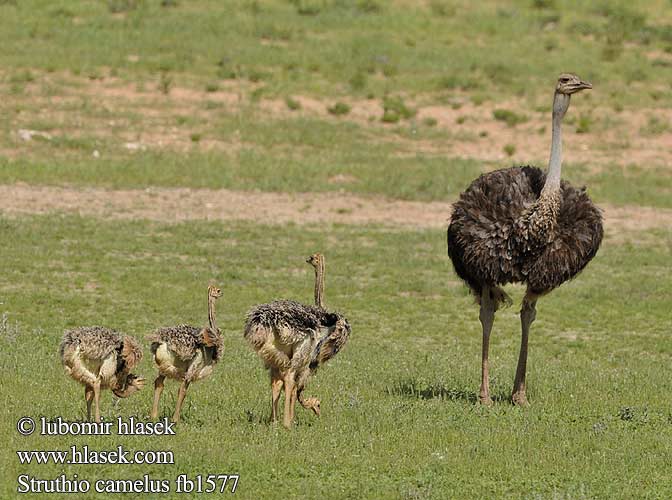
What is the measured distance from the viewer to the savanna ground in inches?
403

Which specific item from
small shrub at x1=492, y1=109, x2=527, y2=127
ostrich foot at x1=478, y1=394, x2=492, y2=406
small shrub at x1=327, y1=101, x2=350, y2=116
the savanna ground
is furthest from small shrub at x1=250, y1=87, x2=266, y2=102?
ostrich foot at x1=478, y1=394, x2=492, y2=406

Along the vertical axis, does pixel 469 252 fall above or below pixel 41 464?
above

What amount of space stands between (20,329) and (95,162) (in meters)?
10.2

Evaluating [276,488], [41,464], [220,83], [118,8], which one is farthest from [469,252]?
[118,8]

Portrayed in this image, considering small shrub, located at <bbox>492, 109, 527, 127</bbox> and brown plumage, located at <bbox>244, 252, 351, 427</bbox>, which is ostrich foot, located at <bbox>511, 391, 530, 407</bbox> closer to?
brown plumage, located at <bbox>244, 252, 351, 427</bbox>

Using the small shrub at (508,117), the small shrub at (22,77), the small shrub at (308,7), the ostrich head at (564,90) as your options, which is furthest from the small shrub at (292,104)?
the ostrich head at (564,90)

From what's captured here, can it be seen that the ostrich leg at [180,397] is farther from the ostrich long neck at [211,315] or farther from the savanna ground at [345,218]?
the ostrich long neck at [211,315]

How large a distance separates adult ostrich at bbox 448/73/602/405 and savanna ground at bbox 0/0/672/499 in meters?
1.02

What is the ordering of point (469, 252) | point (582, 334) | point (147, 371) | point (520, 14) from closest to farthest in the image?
point (469, 252) → point (147, 371) → point (582, 334) → point (520, 14)

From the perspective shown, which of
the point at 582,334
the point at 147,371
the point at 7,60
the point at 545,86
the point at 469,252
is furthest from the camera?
the point at 545,86

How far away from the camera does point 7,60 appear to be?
29.4m

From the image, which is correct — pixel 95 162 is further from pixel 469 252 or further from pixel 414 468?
pixel 414 468

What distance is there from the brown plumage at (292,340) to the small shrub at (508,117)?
18.9 metres

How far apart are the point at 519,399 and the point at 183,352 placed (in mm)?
3662
